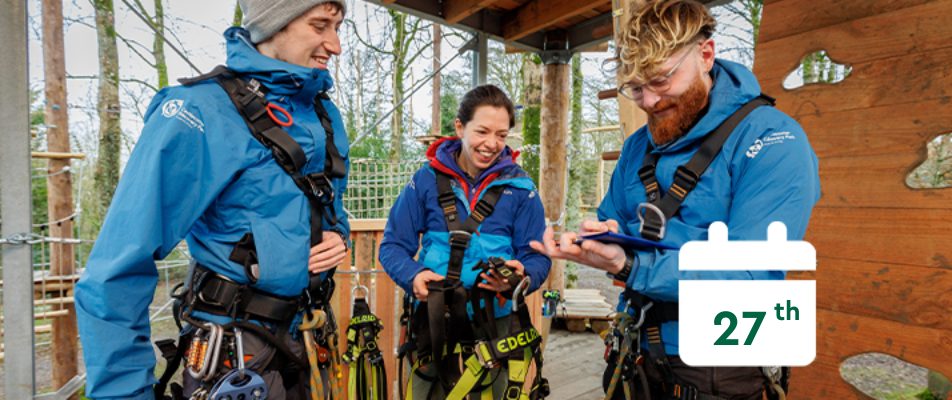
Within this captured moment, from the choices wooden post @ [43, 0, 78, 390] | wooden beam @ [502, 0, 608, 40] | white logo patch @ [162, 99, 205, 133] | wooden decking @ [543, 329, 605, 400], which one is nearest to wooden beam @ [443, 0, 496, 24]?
wooden beam @ [502, 0, 608, 40]

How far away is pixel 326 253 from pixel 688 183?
1.27m

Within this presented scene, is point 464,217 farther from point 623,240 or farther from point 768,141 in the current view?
point 768,141

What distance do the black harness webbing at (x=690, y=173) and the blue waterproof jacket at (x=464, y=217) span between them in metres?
0.92

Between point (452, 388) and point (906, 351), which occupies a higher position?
point (906, 351)

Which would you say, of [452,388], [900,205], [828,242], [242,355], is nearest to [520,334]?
[452,388]

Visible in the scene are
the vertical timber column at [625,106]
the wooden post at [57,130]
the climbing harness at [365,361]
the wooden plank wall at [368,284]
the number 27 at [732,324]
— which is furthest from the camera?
the wooden post at [57,130]

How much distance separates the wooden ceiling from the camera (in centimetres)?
414

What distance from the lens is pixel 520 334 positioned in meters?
2.33

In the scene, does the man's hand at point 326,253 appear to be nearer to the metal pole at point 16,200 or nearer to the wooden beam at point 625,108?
the metal pole at point 16,200

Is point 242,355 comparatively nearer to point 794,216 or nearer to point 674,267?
point 674,267

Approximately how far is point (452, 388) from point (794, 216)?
1714 millimetres

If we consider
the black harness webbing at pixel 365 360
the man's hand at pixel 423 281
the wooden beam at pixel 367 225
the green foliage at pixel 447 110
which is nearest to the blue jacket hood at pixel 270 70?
the man's hand at pixel 423 281

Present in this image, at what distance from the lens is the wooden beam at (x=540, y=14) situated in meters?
4.23

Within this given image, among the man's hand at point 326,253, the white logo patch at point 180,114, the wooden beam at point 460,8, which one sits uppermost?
the wooden beam at point 460,8
